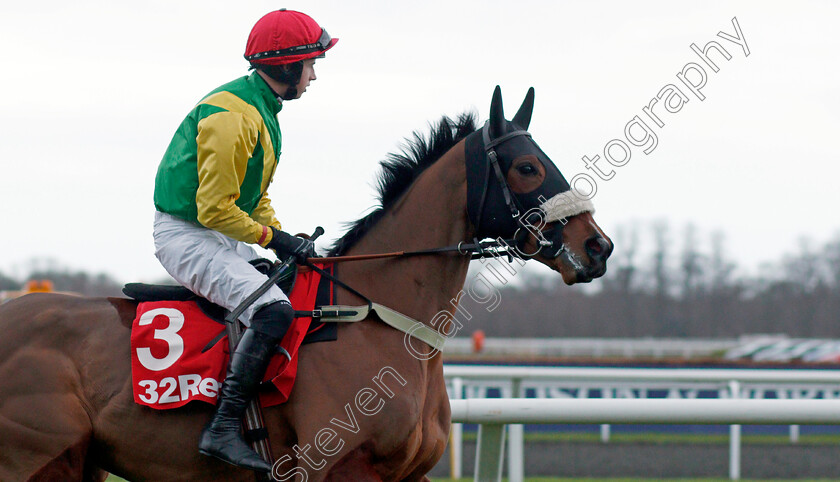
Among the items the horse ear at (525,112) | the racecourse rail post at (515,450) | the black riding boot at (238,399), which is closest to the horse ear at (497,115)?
the horse ear at (525,112)

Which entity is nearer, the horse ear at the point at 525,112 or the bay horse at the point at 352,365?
the bay horse at the point at 352,365

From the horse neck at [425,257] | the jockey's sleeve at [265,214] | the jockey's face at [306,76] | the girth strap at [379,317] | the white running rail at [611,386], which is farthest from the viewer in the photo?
the white running rail at [611,386]

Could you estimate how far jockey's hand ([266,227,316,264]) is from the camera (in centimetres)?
335

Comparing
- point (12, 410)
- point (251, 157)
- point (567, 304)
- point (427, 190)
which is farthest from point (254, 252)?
point (567, 304)

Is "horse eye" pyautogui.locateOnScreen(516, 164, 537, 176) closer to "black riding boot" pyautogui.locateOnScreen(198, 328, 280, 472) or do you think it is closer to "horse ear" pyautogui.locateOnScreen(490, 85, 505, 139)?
"horse ear" pyautogui.locateOnScreen(490, 85, 505, 139)

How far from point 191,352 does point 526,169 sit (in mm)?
1448

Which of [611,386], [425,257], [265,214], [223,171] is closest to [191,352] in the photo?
[223,171]

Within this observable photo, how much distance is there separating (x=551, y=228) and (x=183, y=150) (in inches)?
56.5

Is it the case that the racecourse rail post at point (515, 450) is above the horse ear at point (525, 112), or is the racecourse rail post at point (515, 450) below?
below

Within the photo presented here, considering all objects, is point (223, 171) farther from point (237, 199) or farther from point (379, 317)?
point (379, 317)

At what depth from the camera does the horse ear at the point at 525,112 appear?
3.59 meters

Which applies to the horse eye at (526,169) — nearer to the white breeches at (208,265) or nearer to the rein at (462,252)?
the rein at (462,252)

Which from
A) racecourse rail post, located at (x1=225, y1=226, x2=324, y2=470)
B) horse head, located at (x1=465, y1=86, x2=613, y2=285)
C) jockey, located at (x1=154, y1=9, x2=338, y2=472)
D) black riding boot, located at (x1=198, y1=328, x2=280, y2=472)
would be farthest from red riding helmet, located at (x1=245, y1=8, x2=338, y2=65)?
black riding boot, located at (x1=198, y1=328, x2=280, y2=472)

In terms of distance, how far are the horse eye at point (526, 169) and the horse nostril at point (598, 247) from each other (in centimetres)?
34
